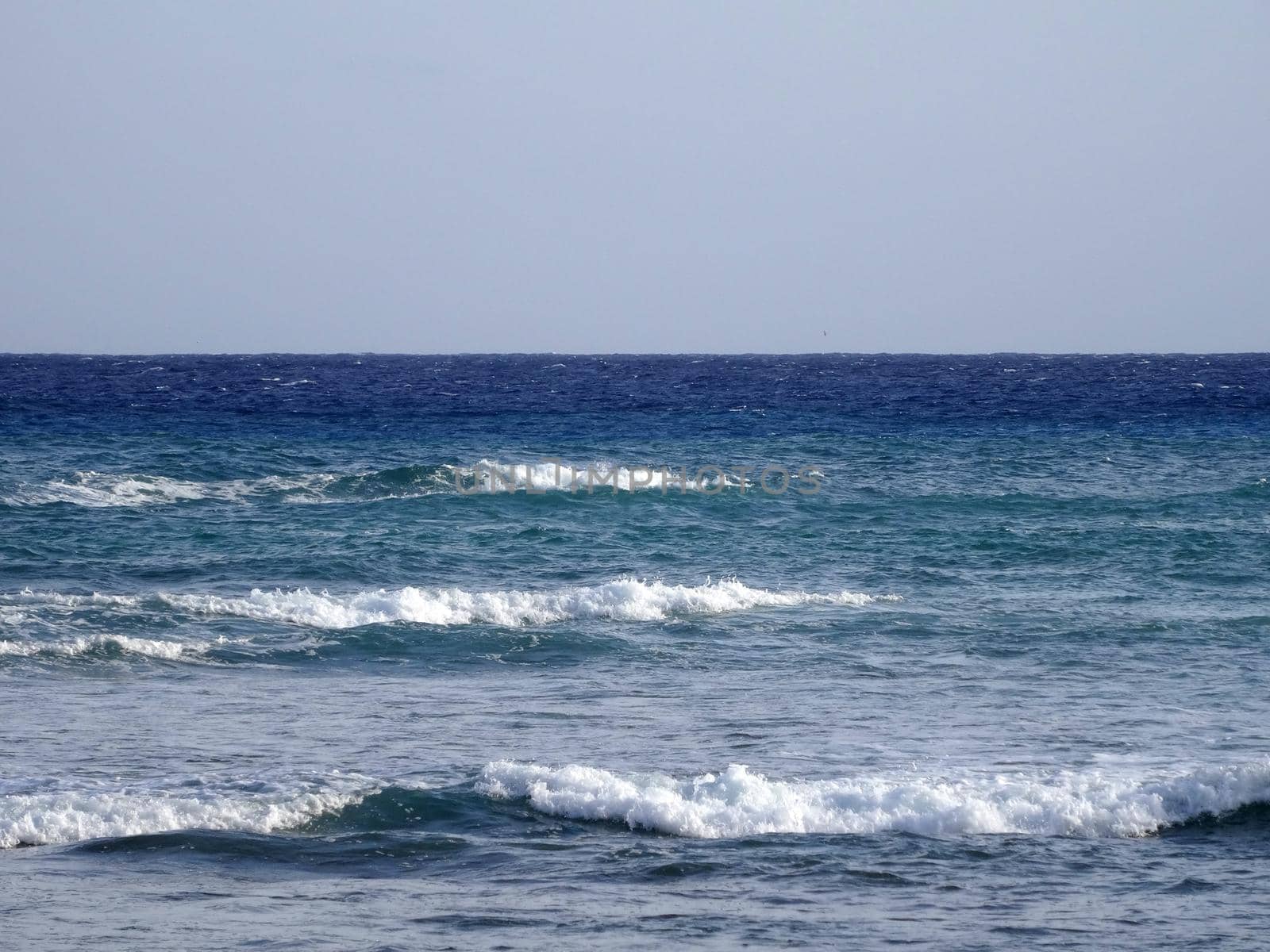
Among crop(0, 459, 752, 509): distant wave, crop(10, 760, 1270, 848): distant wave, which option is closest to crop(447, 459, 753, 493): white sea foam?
crop(0, 459, 752, 509): distant wave

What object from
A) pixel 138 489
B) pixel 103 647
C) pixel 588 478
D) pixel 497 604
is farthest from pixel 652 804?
pixel 138 489

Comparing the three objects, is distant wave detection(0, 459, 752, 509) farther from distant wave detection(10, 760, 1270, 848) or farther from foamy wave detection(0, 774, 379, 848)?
distant wave detection(10, 760, 1270, 848)

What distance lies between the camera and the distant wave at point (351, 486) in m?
25.3

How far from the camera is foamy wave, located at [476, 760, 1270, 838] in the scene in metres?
8.77

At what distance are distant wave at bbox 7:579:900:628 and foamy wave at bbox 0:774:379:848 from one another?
21.0 ft

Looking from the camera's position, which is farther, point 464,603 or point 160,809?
point 464,603

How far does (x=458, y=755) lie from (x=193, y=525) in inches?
536

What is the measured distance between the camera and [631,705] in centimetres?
1204

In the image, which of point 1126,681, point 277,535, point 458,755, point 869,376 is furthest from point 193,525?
point 869,376

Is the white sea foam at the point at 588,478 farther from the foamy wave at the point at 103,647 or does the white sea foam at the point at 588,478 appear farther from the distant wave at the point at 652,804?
the distant wave at the point at 652,804

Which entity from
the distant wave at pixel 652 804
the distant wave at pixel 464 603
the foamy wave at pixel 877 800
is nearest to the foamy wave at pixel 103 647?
the distant wave at pixel 464 603

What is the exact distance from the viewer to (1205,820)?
351 inches

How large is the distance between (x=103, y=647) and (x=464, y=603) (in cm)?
426

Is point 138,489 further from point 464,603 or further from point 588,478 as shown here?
point 464,603
